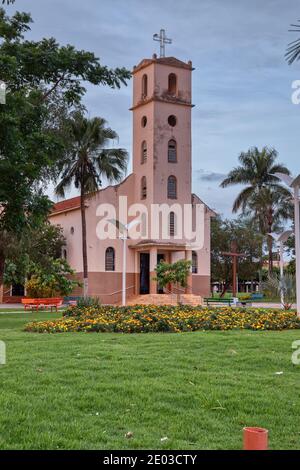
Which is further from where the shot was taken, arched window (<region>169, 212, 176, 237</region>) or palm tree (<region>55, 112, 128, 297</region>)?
arched window (<region>169, 212, 176, 237</region>)

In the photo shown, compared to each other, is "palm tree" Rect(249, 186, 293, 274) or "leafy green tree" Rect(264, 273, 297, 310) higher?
"palm tree" Rect(249, 186, 293, 274)

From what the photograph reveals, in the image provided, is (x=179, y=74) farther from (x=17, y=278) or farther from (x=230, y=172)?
(x=17, y=278)

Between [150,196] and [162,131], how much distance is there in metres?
4.47

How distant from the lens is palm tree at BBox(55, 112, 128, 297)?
3547cm

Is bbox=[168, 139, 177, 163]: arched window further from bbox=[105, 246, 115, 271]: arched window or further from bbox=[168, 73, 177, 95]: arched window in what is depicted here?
bbox=[105, 246, 115, 271]: arched window

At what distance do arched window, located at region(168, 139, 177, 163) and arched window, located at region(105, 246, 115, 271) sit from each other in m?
7.27

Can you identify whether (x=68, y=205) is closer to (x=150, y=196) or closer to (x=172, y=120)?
(x=150, y=196)

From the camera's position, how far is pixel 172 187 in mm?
39500

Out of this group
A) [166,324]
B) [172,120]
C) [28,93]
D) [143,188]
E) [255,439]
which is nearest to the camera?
[255,439]

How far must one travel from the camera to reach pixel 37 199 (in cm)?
1559

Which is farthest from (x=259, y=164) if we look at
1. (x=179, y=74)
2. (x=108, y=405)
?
(x=108, y=405)

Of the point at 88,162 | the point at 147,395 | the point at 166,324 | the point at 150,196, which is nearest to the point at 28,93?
the point at 166,324

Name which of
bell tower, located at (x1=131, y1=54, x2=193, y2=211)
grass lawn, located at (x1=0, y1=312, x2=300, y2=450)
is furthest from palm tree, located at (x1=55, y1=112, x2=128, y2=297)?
grass lawn, located at (x1=0, y1=312, x2=300, y2=450)

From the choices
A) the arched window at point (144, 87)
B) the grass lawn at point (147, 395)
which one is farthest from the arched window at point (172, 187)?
the grass lawn at point (147, 395)
